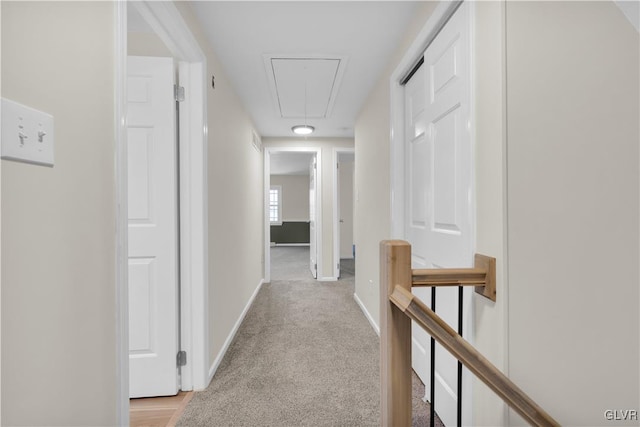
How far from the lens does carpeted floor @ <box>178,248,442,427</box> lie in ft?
5.40

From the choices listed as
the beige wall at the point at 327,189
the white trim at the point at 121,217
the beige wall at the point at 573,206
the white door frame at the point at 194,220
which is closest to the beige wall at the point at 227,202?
the white door frame at the point at 194,220

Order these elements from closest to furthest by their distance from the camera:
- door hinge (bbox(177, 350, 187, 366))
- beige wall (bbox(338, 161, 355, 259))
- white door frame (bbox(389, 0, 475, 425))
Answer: door hinge (bbox(177, 350, 187, 366)), white door frame (bbox(389, 0, 475, 425)), beige wall (bbox(338, 161, 355, 259))

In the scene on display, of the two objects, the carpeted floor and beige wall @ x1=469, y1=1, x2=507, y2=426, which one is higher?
beige wall @ x1=469, y1=1, x2=507, y2=426

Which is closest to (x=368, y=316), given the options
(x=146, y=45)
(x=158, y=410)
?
(x=158, y=410)

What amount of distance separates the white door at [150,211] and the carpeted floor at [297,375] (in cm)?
47

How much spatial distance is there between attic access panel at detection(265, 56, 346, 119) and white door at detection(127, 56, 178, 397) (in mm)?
973

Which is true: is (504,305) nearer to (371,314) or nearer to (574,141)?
(574,141)

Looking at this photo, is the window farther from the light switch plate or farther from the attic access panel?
the light switch plate

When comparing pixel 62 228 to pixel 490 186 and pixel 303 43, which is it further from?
pixel 303 43

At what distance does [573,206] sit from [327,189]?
13.3 feet

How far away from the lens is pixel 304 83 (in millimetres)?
2822

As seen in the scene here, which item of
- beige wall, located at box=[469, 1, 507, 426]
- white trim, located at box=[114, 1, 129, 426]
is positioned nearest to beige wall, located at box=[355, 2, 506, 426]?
beige wall, located at box=[469, 1, 507, 426]

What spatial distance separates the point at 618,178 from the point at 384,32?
172 cm

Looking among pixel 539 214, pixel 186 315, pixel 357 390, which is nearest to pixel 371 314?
pixel 357 390
